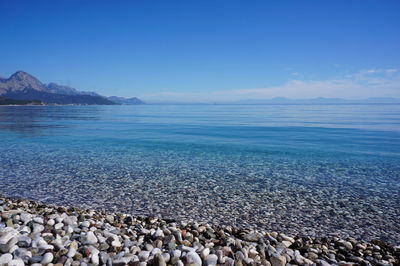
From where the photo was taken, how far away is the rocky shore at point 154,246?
5.31 m

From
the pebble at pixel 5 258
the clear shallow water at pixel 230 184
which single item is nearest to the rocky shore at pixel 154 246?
the pebble at pixel 5 258

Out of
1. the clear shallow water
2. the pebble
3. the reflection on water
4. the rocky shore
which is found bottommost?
the clear shallow water

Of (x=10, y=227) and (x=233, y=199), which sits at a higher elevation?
(x=10, y=227)

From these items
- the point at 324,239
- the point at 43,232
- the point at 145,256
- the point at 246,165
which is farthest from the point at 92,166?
the point at 324,239

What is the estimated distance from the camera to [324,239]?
7656mm

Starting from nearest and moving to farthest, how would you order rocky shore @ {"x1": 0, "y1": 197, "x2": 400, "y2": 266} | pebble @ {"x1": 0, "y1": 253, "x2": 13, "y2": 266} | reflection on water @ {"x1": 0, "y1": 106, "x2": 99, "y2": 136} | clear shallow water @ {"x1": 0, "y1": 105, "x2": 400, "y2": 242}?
pebble @ {"x1": 0, "y1": 253, "x2": 13, "y2": 266}, rocky shore @ {"x1": 0, "y1": 197, "x2": 400, "y2": 266}, clear shallow water @ {"x1": 0, "y1": 105, "x2": 400, "y2": 242}, reflection on water @ {"x1": 0, "y1": 106, "x2": 99, "y2": 136}

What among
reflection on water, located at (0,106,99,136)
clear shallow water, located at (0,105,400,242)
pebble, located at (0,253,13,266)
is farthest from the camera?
reflection on water, located at (0,106,99,136)

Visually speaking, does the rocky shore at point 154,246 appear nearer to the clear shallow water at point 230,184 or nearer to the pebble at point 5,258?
the pebble at point 5,258

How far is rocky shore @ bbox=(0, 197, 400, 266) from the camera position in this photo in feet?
17.4

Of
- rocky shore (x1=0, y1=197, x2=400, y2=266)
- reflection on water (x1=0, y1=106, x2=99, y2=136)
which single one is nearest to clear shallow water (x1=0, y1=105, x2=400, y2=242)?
rocky shore (x1=0, y1=197, x2=400, y2=266)

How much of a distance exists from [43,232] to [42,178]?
29.8 ft

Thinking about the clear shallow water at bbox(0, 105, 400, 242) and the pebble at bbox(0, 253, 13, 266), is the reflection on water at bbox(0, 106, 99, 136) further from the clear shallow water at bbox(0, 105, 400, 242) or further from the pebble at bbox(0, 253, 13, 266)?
the pebble at bbox(0, 253, 13, 266)

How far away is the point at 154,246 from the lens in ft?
20.0

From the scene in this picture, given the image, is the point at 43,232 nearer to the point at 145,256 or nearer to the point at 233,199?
the point at 145,256
